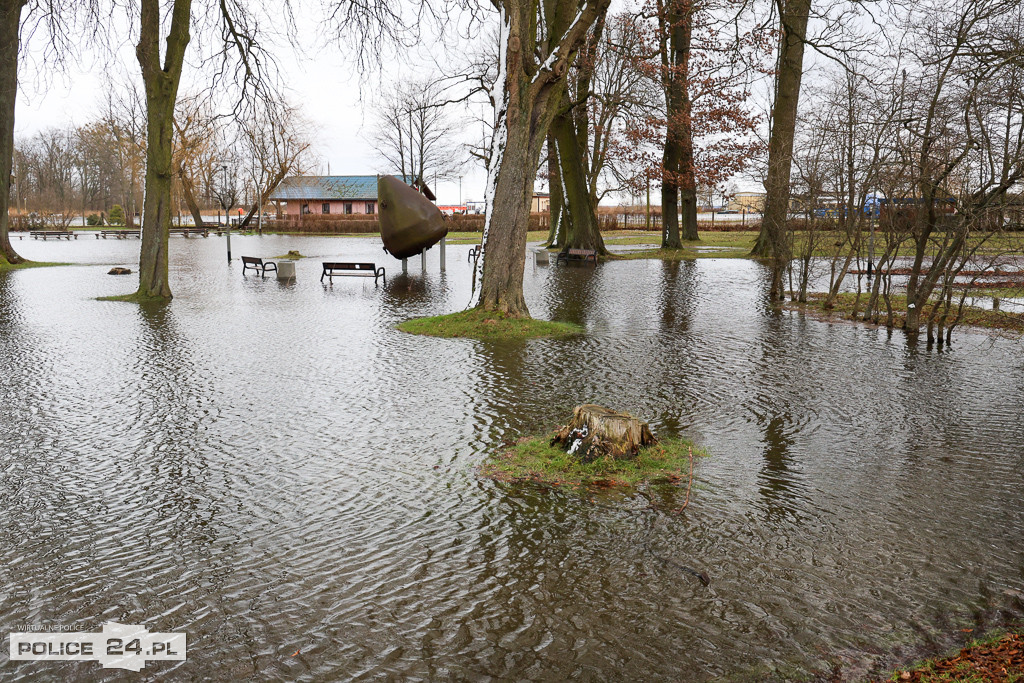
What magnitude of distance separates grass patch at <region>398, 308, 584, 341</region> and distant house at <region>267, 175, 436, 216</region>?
67993 mm

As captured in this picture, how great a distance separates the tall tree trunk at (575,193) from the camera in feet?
90.4

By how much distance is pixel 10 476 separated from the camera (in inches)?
234

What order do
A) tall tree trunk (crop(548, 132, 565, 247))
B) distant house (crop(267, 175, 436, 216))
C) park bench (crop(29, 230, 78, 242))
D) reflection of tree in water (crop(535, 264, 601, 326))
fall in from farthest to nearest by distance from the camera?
distant house (crop(267, 175, 436, 216))
park bench (crop(29, 230, 78, 242))
tall tree trunk (crop(548, 132, 565, 247))
reflection of tree in water (crop(535, 264, 601, 326))

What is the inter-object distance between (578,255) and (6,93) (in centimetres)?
1823

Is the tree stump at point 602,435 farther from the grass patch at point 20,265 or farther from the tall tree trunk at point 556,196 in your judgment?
the tall tree trunk at point 556,196

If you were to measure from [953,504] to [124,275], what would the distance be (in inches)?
900

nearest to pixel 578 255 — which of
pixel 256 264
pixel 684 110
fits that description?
pixel 684 110

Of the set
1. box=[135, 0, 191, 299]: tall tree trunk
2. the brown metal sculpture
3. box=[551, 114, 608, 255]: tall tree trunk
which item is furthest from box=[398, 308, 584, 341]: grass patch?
box=[551, 114, 608, 255]: tall tree trunk

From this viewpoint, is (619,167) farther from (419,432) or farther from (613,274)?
(419,432)

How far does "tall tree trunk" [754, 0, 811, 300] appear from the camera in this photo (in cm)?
1550

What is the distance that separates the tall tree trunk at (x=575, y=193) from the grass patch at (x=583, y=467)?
73.1 feet

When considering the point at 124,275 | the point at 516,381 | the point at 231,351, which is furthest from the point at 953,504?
the point at 124,275

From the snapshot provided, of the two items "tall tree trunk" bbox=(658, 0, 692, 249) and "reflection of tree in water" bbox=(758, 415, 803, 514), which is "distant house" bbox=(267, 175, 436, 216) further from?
"reflection of tree in water" bbox=(758, 415, 803, 514)

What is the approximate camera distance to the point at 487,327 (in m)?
12.6
